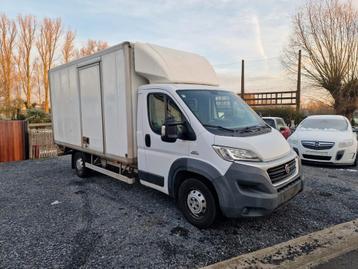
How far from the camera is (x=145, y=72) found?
419cm

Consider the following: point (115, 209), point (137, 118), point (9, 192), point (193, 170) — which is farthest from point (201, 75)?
point (9, 192)

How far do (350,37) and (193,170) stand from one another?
63.9 feet

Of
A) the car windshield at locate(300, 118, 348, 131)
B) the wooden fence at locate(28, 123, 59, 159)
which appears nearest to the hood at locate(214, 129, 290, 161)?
the car windshield at locate(300, 118, 348, 131)

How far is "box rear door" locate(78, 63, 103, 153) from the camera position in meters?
5.15

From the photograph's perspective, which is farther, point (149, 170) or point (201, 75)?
point (201, 75)

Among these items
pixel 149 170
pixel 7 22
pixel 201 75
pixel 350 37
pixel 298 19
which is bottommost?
pixel 149 170

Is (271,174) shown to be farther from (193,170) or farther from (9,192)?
(9,192)

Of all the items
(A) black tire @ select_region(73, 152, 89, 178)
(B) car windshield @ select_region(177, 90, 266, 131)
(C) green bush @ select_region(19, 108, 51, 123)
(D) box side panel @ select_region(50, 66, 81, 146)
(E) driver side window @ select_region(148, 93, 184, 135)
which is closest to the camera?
(B) car windshield @ select_region(177, 90, 266, 131)

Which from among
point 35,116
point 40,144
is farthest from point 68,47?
point 40,144

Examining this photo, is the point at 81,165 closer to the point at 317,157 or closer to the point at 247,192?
the point at 247,192

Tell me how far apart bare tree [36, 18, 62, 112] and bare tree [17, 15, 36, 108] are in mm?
853

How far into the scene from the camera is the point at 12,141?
9227 mm

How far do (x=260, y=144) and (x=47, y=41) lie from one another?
30590mm

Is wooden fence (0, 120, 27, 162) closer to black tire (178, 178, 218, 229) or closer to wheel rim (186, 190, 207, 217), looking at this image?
black tire (178, 178, 218, 229)
